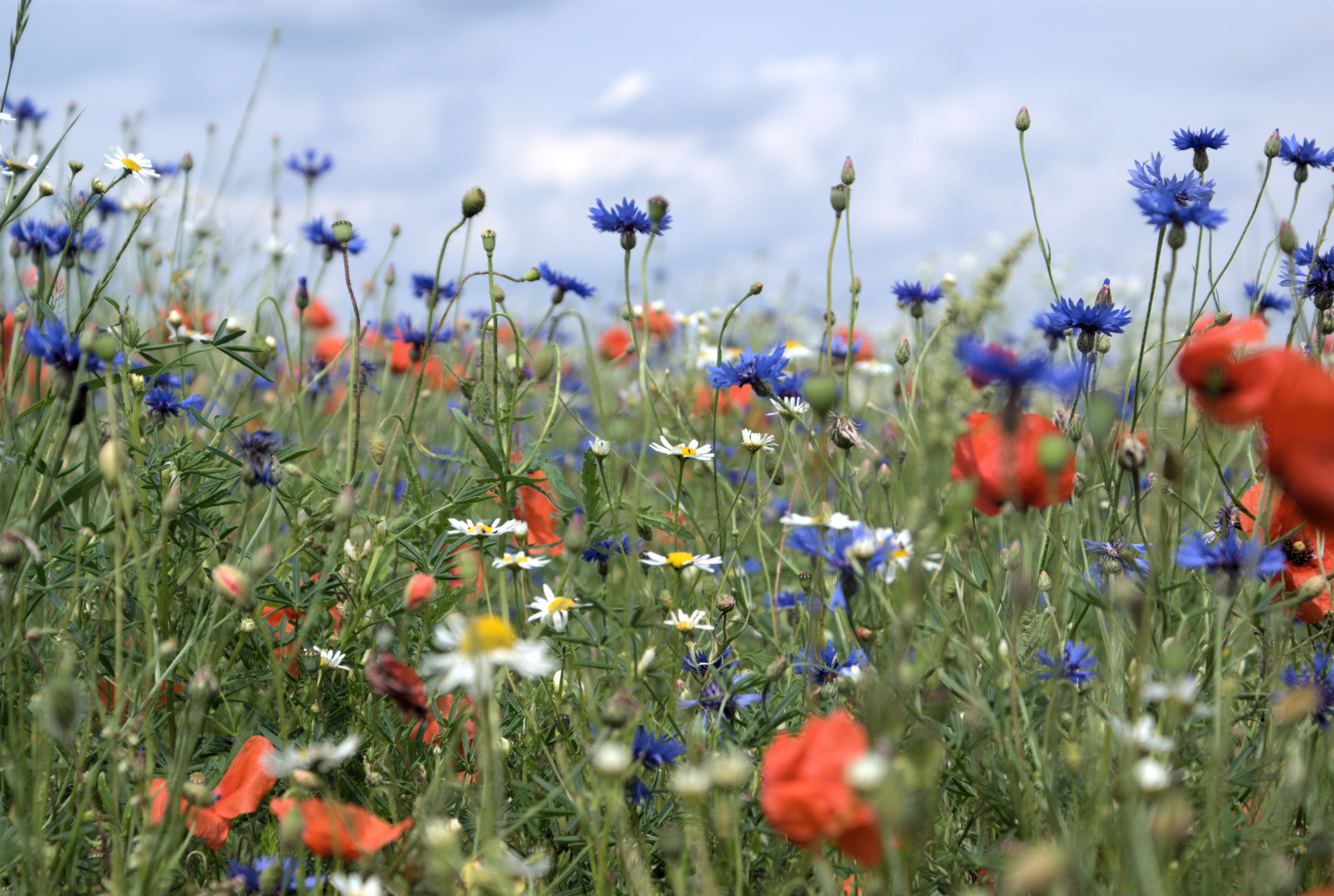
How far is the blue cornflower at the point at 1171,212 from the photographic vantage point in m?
1.23

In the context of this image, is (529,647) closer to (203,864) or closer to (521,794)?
(521,794)

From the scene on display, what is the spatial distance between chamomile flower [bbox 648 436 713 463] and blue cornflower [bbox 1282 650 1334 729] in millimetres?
779

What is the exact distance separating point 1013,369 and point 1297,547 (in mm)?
831

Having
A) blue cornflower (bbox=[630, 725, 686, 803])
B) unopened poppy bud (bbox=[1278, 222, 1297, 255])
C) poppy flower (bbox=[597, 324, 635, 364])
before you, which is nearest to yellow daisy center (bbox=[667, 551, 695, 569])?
blue cornflower (bbox=[630, 725, 686, 803])

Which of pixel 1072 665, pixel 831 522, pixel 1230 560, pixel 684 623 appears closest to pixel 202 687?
pixel 684 623

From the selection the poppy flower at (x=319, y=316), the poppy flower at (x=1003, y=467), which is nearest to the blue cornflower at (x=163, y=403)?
the poppy flower at (x=1003, y=467)

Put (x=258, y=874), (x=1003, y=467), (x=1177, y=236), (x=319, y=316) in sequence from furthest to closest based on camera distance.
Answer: (x=319, y=316)
(x=1177, y=236)
(x=258, y=874)
(x=1003, y=467)

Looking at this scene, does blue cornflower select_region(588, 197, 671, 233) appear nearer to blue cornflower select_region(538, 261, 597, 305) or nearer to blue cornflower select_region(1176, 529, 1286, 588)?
blue cornflower select_region(538, 261, 597, 305)

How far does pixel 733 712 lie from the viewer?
1.28 metres

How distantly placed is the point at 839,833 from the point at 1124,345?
5.53 metres

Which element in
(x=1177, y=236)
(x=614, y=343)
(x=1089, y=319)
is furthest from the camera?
(x=614, y=343)

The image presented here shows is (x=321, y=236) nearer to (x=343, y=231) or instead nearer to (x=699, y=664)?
(x=343, y=231)

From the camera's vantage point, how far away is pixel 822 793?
725 mm

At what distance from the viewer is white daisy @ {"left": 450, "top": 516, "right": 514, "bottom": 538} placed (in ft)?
4.51
